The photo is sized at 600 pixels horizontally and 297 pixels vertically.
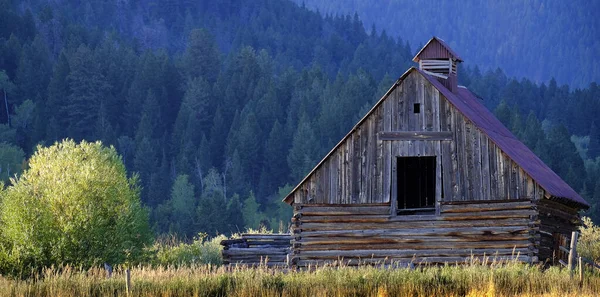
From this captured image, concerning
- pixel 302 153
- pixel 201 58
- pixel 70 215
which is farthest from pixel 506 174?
pixel 201 58

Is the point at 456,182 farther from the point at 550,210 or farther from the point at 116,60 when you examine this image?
the point at 116,60

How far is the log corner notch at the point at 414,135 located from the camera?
32.5 m

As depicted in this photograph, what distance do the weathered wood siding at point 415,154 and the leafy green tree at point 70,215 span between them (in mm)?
9944

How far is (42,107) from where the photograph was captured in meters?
152

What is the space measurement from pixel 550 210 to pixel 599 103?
453 ft

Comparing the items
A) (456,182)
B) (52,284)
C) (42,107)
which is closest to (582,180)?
(42,107)

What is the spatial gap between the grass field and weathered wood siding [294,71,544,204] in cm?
546

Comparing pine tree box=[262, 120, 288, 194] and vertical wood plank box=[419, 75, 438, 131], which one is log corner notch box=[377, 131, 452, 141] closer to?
vertical wood plank box=[419, 75, 438, 131]

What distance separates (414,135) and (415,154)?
55 centimetres

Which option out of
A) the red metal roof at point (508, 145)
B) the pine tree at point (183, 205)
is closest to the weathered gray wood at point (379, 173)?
the red metal roof at point (508, 145)

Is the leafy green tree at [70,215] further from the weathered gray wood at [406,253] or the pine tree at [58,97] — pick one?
the pine tree at [58,97]

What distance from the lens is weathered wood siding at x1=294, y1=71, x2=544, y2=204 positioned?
1259 inches

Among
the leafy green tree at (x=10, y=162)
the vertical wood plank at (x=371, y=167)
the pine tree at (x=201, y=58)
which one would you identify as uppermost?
the pine tree at (x=201, y=58)

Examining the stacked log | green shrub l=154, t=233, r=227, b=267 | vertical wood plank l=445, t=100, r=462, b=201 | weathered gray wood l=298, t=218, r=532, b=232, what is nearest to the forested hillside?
green shrub l=154, t=233, r=227, b=267
